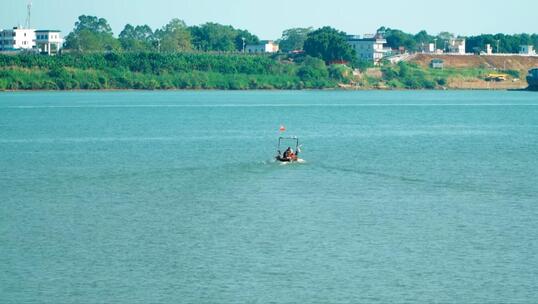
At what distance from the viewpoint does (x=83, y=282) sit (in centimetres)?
4488

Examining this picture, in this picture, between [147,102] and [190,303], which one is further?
[147,102]

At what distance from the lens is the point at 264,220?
57969mm

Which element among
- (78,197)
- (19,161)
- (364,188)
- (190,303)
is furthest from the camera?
(19,161)

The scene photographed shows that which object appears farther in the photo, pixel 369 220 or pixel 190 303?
pixel 369 220

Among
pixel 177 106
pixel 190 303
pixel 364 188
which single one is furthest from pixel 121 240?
pixel 177 106

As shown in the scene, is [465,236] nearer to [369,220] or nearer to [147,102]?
[369,220]

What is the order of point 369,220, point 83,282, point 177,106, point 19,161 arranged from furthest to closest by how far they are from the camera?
point 177,106 → point 19,161 → point 369,220 → point 83,282

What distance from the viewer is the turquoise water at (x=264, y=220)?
4450 cm

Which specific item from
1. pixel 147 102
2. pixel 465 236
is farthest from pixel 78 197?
pixel 147 102

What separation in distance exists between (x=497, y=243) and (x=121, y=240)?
17517 mm

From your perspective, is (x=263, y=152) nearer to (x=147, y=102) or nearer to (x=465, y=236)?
(x=465, y=236)

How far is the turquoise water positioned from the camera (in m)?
44.5

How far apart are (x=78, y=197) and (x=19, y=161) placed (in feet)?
74.6

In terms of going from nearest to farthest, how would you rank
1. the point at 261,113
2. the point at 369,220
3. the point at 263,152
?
1. the point at 369,220
2. the point at 263,152
3. the point at 261,113
